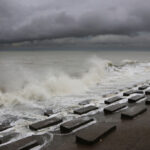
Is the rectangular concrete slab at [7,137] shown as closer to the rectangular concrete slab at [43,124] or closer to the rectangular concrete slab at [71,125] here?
the rectangular concrete slab at [43,124]

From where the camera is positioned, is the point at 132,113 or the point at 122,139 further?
the point at 132,113

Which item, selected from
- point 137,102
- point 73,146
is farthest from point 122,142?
point 137,102

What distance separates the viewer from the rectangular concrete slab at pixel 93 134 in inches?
92.6

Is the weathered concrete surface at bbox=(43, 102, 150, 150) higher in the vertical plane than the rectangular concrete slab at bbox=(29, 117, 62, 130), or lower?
lower

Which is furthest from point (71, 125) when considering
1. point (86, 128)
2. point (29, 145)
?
point (29, 145)

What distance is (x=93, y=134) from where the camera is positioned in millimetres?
2471

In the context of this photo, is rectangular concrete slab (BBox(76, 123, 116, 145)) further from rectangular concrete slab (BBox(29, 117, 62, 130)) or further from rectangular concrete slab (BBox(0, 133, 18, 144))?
rectangular concrete slab (BBox(0, 133, 18, 144))

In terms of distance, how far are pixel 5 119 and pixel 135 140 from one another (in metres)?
3.34

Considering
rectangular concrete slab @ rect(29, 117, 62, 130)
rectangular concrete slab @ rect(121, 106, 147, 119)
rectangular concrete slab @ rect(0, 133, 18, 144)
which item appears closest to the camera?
rectangular concrete slab @ rect(0, 133, 18, 144)

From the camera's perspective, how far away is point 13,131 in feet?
10.3

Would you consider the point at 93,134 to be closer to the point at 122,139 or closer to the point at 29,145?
the point at 122,139

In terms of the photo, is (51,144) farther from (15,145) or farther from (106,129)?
(106,129)

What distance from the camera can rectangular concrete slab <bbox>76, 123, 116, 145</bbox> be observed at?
92.6 inches

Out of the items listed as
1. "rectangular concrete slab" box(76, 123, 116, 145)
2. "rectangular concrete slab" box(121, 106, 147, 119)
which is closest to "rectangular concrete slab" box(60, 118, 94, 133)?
"rectangular concrete slab" box(76, 123, 116, 145)
